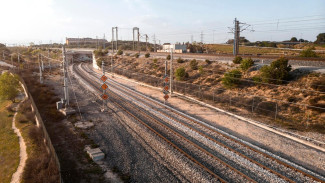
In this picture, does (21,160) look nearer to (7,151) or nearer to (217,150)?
(7,151)

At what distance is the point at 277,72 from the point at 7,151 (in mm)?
27502

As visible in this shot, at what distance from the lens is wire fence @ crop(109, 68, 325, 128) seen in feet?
64.5

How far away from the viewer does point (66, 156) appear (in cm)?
1316

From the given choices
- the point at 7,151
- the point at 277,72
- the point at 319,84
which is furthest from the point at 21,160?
the point at 319,84

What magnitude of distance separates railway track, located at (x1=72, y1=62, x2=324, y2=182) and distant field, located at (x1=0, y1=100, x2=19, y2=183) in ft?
31.3

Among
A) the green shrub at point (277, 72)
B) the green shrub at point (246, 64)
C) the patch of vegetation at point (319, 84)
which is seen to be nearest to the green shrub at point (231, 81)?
the green shrub at point (246, 64)

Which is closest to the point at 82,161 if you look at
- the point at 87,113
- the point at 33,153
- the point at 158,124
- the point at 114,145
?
the point at 114,145

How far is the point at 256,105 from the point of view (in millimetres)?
23422

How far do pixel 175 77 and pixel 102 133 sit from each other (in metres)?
21.9

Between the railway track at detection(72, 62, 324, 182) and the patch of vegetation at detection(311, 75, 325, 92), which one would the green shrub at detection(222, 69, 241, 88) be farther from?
the railway track at detection(72, 62, 324, 182)

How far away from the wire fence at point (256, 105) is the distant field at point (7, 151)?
19224mm

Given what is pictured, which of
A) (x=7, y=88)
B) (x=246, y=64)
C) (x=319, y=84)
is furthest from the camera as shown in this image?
(x=7, y=88)

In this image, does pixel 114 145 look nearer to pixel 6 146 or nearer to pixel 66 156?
pixel 66 156

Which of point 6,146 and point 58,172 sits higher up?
point 58,172
